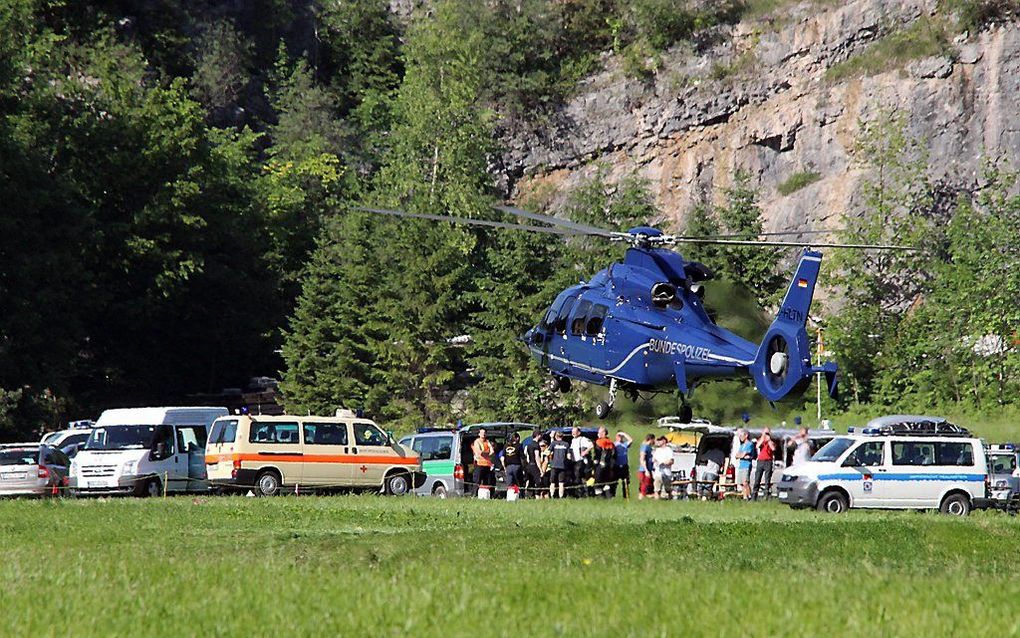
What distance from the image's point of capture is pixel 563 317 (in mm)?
35500

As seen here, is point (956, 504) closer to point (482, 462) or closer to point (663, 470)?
point (663, 470)

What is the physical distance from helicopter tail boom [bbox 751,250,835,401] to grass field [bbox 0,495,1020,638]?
6.28 meters

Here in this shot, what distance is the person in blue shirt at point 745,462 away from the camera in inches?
1374

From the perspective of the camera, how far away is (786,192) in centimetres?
7775

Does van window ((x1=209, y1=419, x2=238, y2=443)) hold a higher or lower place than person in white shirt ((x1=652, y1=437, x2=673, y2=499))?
higher

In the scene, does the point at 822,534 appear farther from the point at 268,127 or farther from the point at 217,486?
the point at 268,127

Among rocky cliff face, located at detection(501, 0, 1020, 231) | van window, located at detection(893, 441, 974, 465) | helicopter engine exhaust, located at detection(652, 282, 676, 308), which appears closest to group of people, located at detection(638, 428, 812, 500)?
van window, located at detection(893, 441, 974, 465)

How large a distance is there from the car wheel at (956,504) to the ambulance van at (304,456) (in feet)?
40.1

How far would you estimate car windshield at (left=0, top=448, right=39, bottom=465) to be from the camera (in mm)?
36156

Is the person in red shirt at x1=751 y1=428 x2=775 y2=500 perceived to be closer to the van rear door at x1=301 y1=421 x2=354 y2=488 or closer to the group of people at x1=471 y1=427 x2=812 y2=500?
the group of people at x1=471 y1=427 x2=812 y2=500

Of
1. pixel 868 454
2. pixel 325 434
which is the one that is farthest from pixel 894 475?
pixel 325 434

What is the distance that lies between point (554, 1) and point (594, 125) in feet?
53.5

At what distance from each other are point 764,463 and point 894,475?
3229 mm

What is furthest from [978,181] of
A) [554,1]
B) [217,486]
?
[217,486]
